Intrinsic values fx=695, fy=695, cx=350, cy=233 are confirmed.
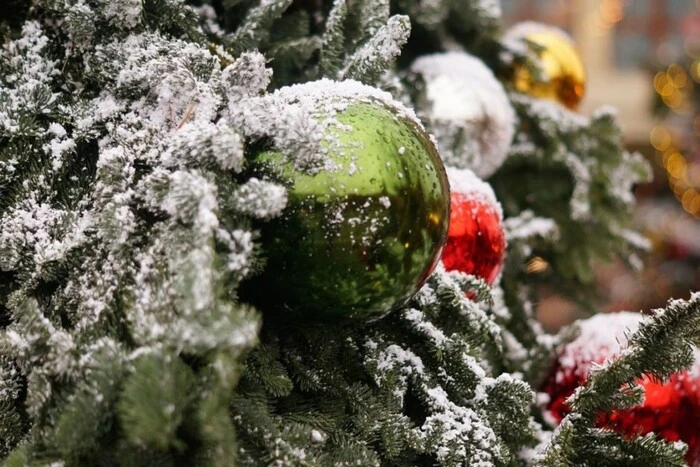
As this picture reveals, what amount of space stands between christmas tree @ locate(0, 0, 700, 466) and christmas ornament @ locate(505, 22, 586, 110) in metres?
0.36

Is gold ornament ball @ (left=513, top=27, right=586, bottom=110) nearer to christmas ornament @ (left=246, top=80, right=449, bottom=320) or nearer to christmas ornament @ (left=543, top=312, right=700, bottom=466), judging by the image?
christmas ornament @ (left=543, top=312, right=700, bottom=466)

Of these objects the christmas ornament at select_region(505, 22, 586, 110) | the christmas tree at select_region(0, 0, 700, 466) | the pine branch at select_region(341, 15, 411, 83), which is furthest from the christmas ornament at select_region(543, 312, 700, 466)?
the christmas ornament at select_region(505, 22, 586, 110)

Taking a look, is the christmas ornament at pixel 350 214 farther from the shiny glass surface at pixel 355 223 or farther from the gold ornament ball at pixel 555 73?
the gold ornament ball at pixel 555 73

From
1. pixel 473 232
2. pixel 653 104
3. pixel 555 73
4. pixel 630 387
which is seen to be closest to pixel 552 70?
pixel 555 73

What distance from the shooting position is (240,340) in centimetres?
33

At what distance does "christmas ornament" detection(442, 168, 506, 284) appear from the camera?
22.8 inches

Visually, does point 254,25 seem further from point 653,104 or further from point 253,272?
point 653,104

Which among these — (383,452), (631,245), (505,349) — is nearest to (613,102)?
(631,245)

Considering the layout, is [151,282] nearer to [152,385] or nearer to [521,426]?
[152,385]

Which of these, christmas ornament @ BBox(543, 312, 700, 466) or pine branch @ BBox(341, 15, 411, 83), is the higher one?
pine branch @ BBox(341, 15, 411, 83)

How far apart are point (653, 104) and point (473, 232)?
2096mm

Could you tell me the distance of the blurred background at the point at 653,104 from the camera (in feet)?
7.70

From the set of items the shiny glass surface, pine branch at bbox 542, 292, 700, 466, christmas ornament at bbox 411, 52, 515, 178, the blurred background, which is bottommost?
the blurred background

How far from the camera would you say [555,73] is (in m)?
0.94
